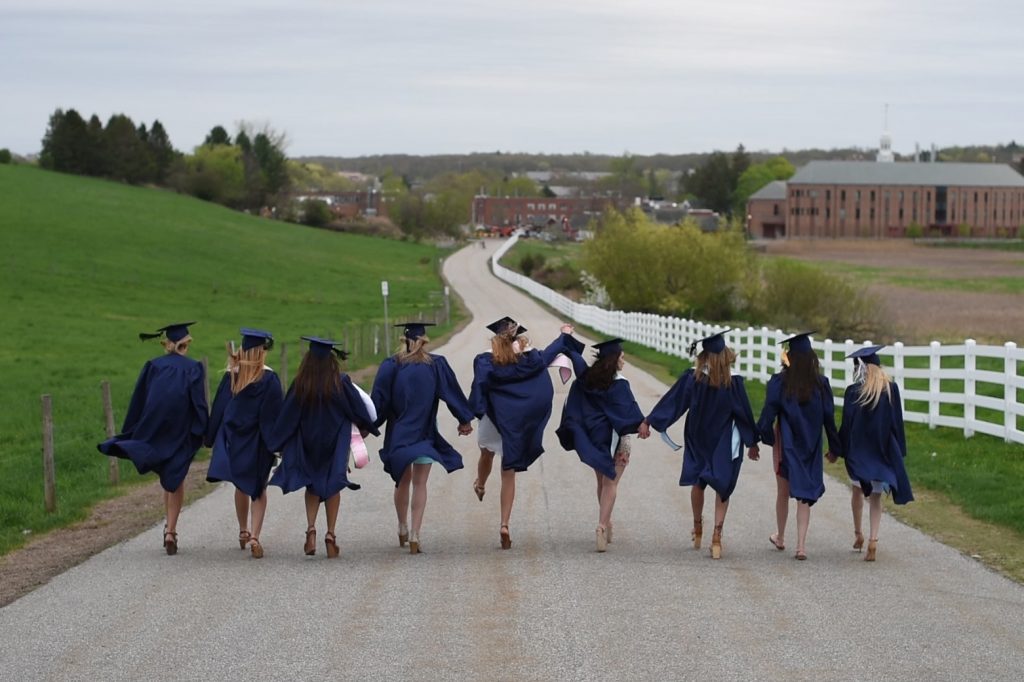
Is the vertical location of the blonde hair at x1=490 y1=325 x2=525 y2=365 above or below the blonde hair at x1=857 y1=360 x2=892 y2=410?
above

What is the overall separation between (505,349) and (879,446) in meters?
3.07

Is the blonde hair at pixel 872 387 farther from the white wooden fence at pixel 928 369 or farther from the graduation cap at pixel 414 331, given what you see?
the graduation cap at pixel 414 331

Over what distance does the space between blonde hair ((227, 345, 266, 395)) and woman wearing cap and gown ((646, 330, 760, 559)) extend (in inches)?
124

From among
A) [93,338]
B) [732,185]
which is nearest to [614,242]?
[93,338]

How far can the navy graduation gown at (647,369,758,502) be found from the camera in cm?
1123

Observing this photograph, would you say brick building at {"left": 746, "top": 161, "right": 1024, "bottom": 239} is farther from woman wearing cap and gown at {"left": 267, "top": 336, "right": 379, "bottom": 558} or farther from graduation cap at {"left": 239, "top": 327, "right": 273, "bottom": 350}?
graduation cap at {"left": 239, "top": 327, "right": 273, "bottom": 350}

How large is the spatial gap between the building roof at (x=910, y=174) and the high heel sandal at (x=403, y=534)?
151361 mm

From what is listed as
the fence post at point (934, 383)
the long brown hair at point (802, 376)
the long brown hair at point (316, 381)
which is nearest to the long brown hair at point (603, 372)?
the long brown hair at point (802, 376)

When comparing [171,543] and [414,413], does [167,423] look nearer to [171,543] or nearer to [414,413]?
[171,543]

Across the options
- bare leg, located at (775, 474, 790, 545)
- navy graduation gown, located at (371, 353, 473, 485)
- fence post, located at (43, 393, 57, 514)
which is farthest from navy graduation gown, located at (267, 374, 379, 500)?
fence post, located at (43, 393, 57, 514)

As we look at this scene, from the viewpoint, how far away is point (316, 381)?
36.7ft

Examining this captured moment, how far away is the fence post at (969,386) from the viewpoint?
Answer: 1764cm

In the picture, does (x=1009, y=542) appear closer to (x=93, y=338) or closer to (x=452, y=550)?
(x=452, y=550)

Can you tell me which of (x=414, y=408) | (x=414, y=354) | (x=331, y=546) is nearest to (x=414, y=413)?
(x=414, y=408)
